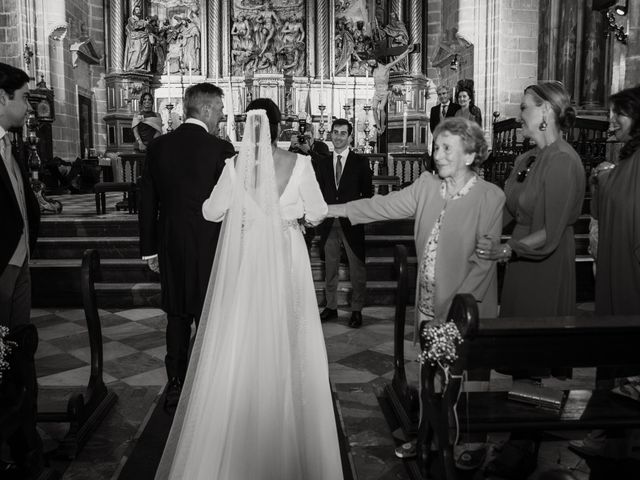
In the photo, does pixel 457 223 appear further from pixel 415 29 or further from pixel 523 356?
pixel 415 29

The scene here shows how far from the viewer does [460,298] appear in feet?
7.49

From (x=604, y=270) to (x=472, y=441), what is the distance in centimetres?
105

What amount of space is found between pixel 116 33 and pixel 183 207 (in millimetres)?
11908

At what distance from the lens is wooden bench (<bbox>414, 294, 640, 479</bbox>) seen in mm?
2303

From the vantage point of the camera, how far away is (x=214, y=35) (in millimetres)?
13867

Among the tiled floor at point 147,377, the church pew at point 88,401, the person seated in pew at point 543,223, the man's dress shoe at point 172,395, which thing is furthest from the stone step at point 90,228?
the person seated in pew at point 543,223

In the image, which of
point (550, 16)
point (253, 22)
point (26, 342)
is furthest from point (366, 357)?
point (253, 22)

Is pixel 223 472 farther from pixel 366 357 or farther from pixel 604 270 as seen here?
pixel 366 357

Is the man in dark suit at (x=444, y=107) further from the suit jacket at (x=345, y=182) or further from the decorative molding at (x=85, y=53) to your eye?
the decorative molding at (x=85, y=53)

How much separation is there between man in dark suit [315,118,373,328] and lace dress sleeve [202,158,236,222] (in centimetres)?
246

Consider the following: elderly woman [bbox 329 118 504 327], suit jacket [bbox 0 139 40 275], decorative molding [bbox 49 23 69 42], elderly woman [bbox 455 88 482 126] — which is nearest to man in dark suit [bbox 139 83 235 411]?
suit jacket [bbox 0 139 40 275]

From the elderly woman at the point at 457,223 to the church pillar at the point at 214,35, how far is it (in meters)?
12.1

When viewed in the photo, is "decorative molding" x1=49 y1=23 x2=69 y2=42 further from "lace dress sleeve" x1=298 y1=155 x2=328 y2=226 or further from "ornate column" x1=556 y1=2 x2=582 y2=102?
"lace dress sleeve" x1=298 y1=155 x2=328 y2=226

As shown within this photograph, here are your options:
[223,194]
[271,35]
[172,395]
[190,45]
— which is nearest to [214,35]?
[190,45]
